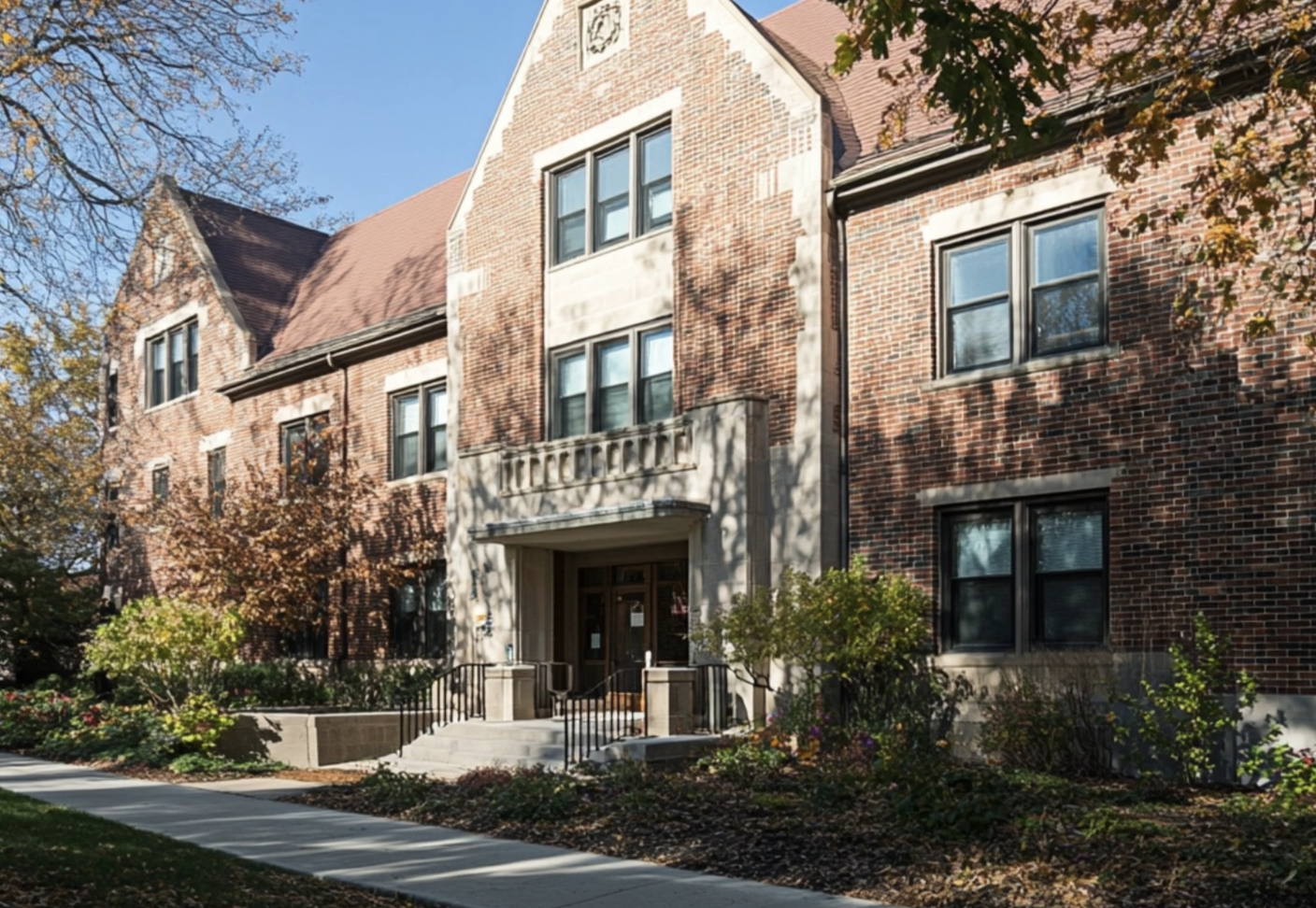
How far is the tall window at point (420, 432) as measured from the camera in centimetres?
2511

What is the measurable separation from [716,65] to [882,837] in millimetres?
12022

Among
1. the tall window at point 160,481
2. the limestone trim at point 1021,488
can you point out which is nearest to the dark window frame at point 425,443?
the tall window at point 160,481

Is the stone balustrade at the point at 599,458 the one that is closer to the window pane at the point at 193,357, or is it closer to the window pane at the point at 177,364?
the window pane at the point at 193,357

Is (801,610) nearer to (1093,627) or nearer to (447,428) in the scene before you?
(1093,627)

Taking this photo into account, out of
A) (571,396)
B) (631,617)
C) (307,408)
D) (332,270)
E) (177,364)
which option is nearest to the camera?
(631,617)

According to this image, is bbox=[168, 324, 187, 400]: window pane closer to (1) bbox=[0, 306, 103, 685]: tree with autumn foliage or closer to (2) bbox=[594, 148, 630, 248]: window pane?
(1) bbox=[0, 306, 103, 685]: tree with autumn foliage

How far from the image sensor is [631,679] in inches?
841

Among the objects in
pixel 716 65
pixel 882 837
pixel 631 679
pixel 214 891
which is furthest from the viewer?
pixel 631 679

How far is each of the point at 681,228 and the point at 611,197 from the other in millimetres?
1971

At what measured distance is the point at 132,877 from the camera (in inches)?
387

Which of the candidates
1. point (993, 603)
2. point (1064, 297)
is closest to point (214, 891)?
point (993, 603)

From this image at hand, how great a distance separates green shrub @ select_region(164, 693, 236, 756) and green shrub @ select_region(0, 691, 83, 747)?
3.71 meters

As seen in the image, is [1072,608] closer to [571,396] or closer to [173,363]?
[571,396]

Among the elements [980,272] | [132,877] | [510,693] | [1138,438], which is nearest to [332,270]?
[510,693]
